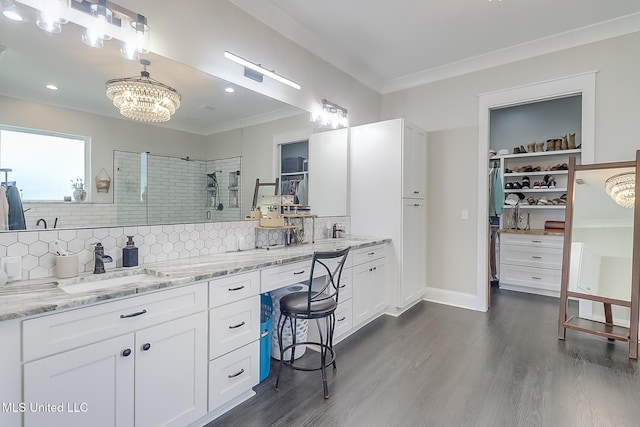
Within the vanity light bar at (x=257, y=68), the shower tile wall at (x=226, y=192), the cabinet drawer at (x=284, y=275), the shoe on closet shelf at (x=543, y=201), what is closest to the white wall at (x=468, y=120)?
the shoe on closet shelf at (x=543, y=201)

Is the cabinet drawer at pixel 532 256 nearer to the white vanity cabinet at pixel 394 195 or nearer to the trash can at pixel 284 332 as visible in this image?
the white vanity cabinet at pixel 394 195

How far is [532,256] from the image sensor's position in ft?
14.5

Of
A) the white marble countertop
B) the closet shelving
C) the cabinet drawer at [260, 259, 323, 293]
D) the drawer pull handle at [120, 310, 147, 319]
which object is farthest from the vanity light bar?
the closet shelving

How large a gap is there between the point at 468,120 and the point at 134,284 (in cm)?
372

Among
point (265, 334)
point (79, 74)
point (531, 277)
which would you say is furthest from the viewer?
point (531, 277)

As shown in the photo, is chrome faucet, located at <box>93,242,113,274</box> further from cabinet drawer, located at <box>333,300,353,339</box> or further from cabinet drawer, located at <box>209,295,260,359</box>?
cabinet drawer, located at <box>333,300,353,339</box>

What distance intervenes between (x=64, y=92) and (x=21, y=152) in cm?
39

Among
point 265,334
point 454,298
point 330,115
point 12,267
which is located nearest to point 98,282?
point 12,267

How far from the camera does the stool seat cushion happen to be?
207cm

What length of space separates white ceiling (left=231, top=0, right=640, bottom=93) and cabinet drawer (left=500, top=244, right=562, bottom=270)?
8.33 ft

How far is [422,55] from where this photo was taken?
11.7 feet

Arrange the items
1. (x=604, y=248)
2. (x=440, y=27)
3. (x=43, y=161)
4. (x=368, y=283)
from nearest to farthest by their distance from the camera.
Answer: (x=43, y=161), (x=604, y=248), (x=440, y=27), (x=368, y=283)

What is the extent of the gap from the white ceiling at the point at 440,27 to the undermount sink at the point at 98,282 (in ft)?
7.02

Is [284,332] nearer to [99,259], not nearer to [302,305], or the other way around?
[302,305]
